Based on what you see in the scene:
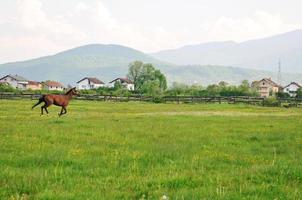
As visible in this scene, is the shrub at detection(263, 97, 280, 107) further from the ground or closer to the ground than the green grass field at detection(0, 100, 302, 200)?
closer to the ground

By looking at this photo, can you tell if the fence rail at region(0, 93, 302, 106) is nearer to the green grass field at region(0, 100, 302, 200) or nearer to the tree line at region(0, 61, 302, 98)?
the tree line at region(0, 61, 302, 98)

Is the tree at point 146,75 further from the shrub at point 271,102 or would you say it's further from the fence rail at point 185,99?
the shrub at point 271,102

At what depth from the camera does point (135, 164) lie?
12039 mm

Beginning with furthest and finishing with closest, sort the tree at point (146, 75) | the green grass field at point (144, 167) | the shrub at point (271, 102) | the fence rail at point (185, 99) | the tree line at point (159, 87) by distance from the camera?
the tree at point (146, 75) < the tree line at point (159, 87) < the fence rail at point (185, 99) < the shrub at point (271, 102) < the green grass field at point (144, 167)

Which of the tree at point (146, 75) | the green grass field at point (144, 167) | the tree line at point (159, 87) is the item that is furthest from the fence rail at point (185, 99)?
the tree at point (146, 75)

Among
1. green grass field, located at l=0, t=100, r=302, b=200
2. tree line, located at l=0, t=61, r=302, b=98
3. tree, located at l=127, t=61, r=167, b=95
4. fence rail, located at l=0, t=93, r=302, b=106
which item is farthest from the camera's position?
tree, located at l=127, t=61, r=167, b=95

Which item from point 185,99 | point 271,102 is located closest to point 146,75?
point 185,99

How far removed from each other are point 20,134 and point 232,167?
384 inches

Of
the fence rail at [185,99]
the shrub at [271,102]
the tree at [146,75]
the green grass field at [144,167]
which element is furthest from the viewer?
the tree at [146,75]

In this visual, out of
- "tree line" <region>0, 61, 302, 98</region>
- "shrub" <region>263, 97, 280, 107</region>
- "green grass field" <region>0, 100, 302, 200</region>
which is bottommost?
"shrub" <region>263, 97, 280, 107</region>

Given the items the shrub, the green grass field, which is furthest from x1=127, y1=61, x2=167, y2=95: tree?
the green grass field

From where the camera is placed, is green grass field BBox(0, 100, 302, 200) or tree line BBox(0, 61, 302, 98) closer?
green grass field BBox(0, 100, 302, 200)

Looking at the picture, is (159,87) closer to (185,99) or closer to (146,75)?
(146,75)

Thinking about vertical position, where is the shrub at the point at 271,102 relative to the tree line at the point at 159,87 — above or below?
below
